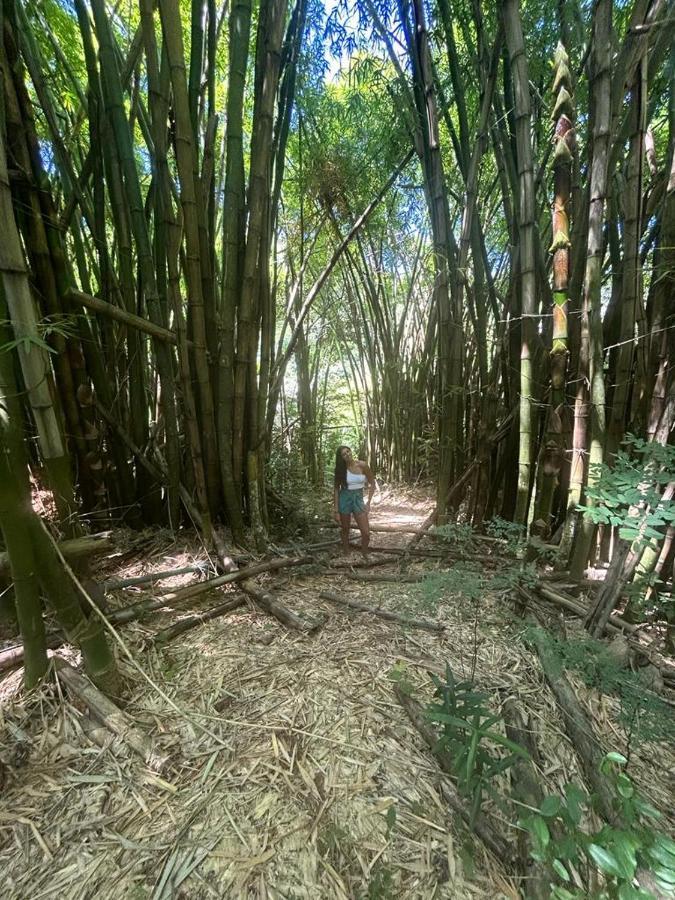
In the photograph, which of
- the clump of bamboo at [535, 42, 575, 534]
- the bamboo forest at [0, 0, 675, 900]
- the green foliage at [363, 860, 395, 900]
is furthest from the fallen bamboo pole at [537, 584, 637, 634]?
the green foliage at [363, 860, 395, 900]

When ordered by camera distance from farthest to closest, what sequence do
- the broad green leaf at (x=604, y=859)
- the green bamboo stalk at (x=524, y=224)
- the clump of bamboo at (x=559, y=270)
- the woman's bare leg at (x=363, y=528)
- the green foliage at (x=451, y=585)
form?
the woman's bare leg at (x=363, y=528) < the green bamboo stalk at (x=524, y=224) < the clump of bamboo at (x=559, y=270) < the green foliage at (x=451, y=585) < the broad green leaf at (x=604, y=859)

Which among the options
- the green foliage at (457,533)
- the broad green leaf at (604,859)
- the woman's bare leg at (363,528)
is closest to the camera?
the broad green leaf at (604,859)

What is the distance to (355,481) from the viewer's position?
238 centimetres

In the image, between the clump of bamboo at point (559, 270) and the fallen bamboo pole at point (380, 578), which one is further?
the fallen bamboo pole at point (380, 578)

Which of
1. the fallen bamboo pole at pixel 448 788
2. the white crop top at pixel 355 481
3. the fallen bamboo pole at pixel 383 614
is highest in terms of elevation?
the white crop top at pixel 355 481

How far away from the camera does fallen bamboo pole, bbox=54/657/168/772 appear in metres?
0.91

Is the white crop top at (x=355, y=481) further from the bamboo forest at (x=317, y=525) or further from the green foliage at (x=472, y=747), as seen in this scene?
the green foliage at (x=472, y=747)

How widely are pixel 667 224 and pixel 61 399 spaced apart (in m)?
2.51

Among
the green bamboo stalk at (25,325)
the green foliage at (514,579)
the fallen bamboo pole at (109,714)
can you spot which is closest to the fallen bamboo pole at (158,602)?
the fallen bamboo pole at (109,714)

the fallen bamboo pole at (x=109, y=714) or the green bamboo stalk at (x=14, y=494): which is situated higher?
the green bamboo stalk at (x=14, y=494)

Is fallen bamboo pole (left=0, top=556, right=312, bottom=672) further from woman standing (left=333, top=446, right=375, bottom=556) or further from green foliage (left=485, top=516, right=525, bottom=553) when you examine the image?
green foliage (left=485, top=516, right=525, bottom=553)

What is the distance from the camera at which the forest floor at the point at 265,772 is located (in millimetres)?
715

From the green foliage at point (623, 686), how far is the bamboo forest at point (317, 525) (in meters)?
0.01

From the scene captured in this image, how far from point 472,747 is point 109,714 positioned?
0.89 metres
